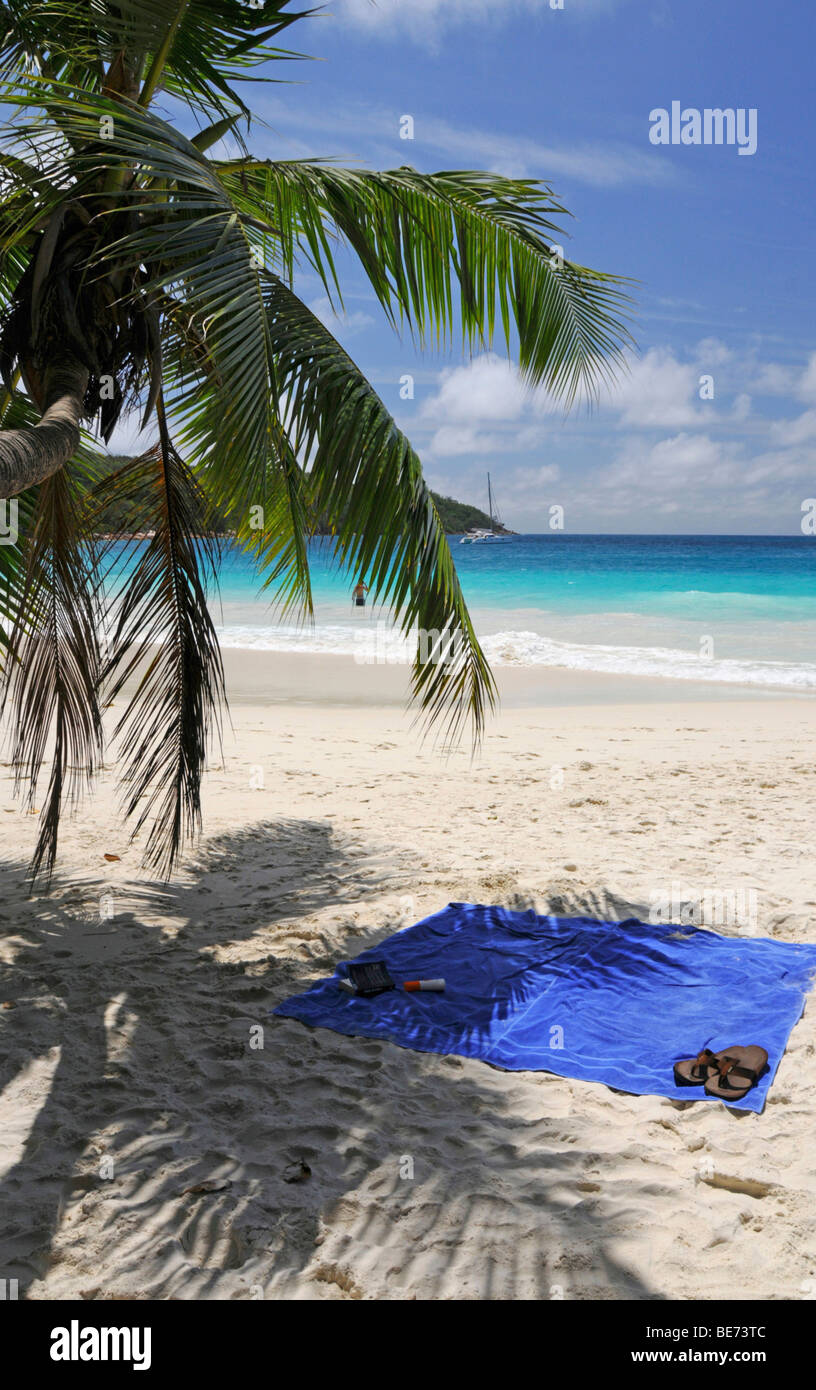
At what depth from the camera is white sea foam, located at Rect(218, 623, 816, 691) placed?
15766 millimetres

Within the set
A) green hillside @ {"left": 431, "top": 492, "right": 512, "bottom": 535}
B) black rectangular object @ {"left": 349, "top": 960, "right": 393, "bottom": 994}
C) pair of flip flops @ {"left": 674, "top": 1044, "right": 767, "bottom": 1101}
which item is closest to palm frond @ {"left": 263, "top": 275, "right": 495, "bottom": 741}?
black rectangular object @ {"left": 349, "top": 960, "right": 393, "bottom": 994}

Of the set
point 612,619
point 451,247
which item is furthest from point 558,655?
point 451,247

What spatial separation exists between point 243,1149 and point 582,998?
183 centimetres

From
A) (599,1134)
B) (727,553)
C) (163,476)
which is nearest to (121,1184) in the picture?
(599,1134)

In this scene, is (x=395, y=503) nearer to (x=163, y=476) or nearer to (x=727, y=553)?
(x=163, y=476)

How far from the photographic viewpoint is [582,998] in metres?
4.28

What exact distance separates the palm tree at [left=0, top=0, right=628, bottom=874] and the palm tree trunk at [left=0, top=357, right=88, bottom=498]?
12 millimetres

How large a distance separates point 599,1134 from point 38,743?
3339 mm

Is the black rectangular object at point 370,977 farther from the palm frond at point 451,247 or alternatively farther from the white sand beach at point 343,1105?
the palm frond at point 451,247

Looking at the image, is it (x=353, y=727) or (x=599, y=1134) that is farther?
(x=353, y=727)

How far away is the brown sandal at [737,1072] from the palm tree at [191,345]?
181cm

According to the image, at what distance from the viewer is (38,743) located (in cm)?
482
